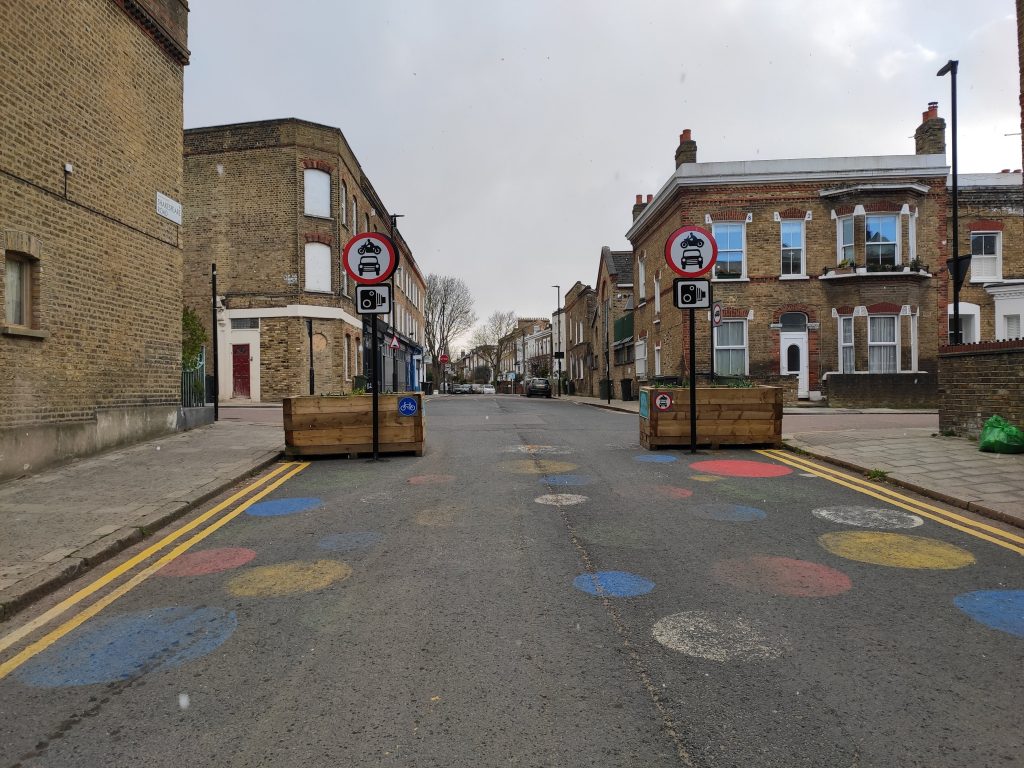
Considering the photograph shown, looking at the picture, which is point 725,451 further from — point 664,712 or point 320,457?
point 664,712

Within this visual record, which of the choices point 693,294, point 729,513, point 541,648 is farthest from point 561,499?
point 693,294

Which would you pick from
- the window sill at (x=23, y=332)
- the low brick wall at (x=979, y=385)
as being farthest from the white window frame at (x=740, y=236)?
the window sill at (x=23, y=332)

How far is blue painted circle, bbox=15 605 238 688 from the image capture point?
9.94 feet

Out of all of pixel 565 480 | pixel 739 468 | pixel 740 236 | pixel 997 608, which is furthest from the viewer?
pixel 740 236

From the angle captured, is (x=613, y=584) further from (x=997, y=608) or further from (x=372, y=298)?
(x=372, y=298)

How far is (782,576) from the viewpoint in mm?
4211

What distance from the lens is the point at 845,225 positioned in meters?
23.8

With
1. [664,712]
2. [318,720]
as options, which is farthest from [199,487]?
[664,712]

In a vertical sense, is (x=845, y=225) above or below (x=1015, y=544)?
above

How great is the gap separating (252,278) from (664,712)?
27507 millimetres

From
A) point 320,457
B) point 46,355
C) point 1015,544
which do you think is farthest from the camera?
point 320,457

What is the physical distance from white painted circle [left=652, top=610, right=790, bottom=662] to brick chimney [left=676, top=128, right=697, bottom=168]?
85.5 ft

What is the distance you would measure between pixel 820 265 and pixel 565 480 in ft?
67.1

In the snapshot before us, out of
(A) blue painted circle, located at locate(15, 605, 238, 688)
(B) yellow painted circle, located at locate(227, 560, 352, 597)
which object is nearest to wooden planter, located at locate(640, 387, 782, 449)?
(B) yellow painted circle, located at locate(227, 560, 352, 597)
